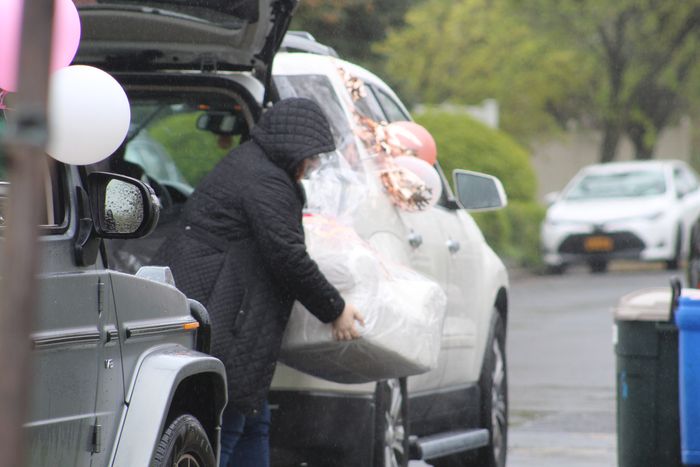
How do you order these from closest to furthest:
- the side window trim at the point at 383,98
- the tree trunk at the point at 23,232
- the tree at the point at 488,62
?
the tree trunk at the point at 23,232 → the side window trim at the point at 383,98 → the tree at the point at 488,62

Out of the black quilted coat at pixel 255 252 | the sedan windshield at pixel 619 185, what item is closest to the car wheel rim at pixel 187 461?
the black quilted coat at pixel 255 252

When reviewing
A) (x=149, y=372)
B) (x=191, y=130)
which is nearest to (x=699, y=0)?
(x=191, y=130)

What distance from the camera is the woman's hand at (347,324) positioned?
544cm

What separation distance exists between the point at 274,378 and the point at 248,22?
139cm

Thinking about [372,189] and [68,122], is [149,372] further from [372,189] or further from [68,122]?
[372,189]

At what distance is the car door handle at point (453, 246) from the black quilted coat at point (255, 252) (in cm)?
150

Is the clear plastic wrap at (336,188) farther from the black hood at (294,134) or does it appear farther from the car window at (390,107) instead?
the car window at (390,107)

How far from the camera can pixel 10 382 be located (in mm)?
1478

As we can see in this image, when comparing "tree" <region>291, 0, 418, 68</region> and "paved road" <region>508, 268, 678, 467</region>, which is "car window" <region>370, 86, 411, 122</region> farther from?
"tree" <region>291, 0, 418, 68</region>

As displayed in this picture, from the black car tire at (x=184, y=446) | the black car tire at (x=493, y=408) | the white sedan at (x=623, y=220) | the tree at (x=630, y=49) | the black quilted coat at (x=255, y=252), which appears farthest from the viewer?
the tree at (x=630, y=49)

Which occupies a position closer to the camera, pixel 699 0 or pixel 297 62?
pixel 297 62

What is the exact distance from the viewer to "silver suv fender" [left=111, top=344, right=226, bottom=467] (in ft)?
12.8

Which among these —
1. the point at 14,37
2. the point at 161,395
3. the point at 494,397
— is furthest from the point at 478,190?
the point at 14,37

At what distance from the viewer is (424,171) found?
645 centimetres
